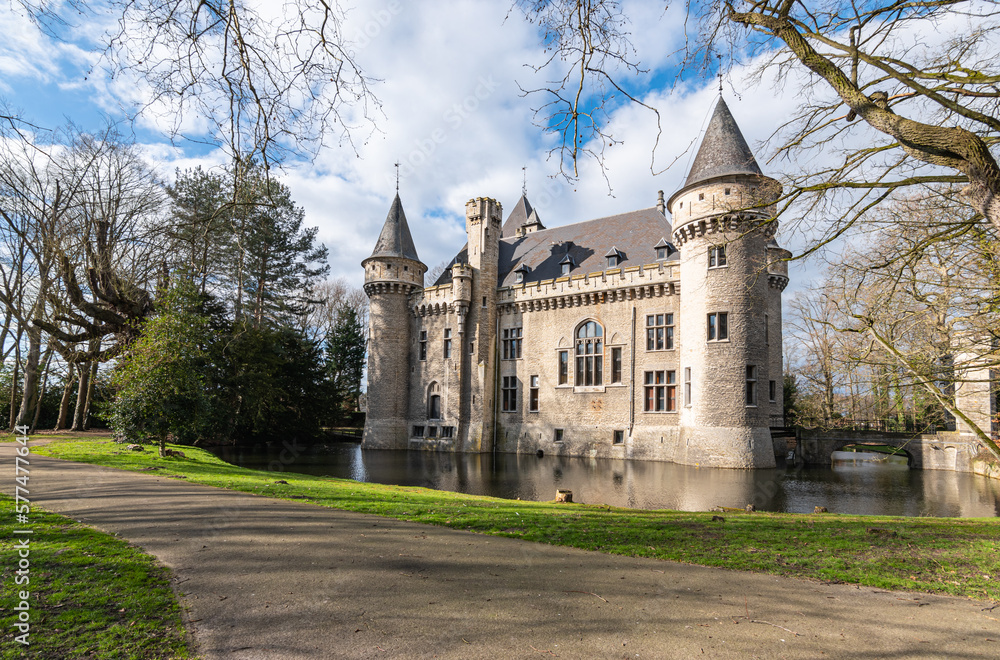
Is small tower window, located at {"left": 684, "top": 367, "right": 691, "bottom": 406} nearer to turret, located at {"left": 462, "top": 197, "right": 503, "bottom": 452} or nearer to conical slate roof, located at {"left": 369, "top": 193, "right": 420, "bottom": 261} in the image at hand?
turret, located at {"left": 462, "top": 197, "right": 503, "bottom": 452}

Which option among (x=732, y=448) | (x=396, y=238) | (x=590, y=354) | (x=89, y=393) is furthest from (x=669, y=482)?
(x=89, y=393)

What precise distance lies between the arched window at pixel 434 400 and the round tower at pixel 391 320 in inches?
66.3

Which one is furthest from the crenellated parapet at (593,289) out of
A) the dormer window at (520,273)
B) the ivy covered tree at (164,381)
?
the ivy covered tree at (164,381)

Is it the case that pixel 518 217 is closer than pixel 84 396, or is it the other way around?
pixel 84 396

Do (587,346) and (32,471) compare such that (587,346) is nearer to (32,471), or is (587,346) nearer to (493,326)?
(493,326)

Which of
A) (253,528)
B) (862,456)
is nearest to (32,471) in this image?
(253,528)

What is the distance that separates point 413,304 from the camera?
3155 centimetres

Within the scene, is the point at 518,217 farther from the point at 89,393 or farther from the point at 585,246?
the point at 89,393

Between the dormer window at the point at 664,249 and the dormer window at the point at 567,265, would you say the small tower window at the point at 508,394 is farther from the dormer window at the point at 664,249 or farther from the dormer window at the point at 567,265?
the dormer window at the point at 664,249

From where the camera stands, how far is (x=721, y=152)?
2130 centimetres

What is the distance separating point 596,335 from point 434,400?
34.7 ft

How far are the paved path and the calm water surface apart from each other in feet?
26.8

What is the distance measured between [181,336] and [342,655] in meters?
14.2

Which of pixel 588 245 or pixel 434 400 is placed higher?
pixel 588 245
